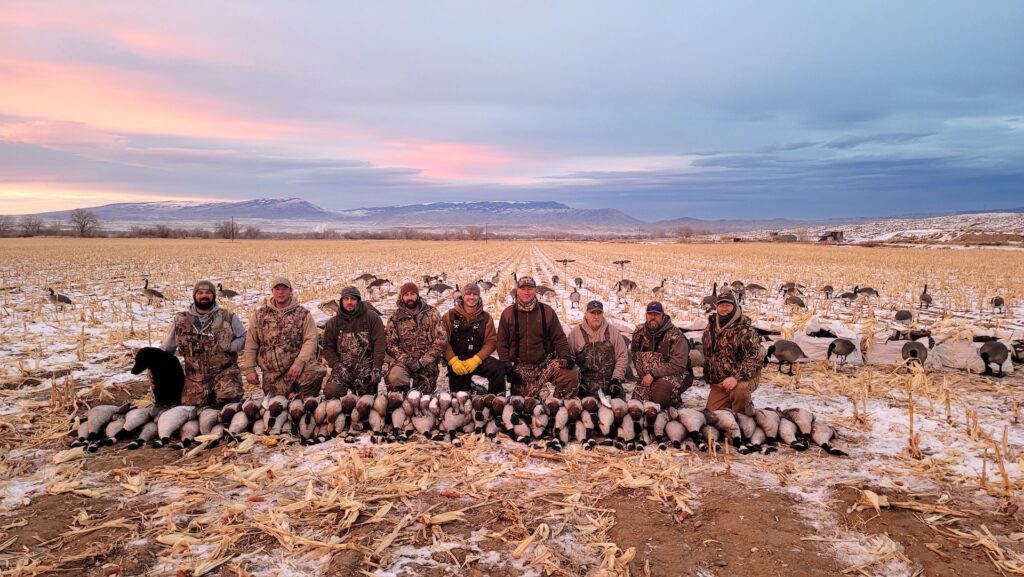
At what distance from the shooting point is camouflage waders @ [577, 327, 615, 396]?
24.9 ft

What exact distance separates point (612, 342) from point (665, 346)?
71 centimetres

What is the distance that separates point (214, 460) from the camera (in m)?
5.56

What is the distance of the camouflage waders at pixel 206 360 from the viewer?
6809 mm

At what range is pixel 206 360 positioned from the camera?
22.6 feet

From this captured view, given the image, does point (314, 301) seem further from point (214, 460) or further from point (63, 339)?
point (214, 460)

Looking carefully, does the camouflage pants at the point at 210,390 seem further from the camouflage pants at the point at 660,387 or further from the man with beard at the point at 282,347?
the camouflage pants at the point at 660,387

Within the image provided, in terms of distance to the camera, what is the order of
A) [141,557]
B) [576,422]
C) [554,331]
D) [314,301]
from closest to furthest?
[141,557]
[576,422]
[554,331]
[314,301]

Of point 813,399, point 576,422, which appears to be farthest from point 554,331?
point 813,399

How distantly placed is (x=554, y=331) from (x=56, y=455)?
5.60 meters

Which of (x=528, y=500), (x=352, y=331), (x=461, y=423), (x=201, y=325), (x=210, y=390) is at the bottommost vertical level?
(x=528, y=500)

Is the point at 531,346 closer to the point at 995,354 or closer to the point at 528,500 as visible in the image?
the point at 528,500

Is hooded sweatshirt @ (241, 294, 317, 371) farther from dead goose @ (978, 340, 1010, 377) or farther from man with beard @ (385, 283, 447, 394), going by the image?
dead goose @ (978, 340, 1010, 377)

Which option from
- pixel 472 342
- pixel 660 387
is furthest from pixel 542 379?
pixel 660 387

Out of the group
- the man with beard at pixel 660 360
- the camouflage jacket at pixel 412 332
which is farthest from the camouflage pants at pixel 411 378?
the man with beard at pixel 660 360
